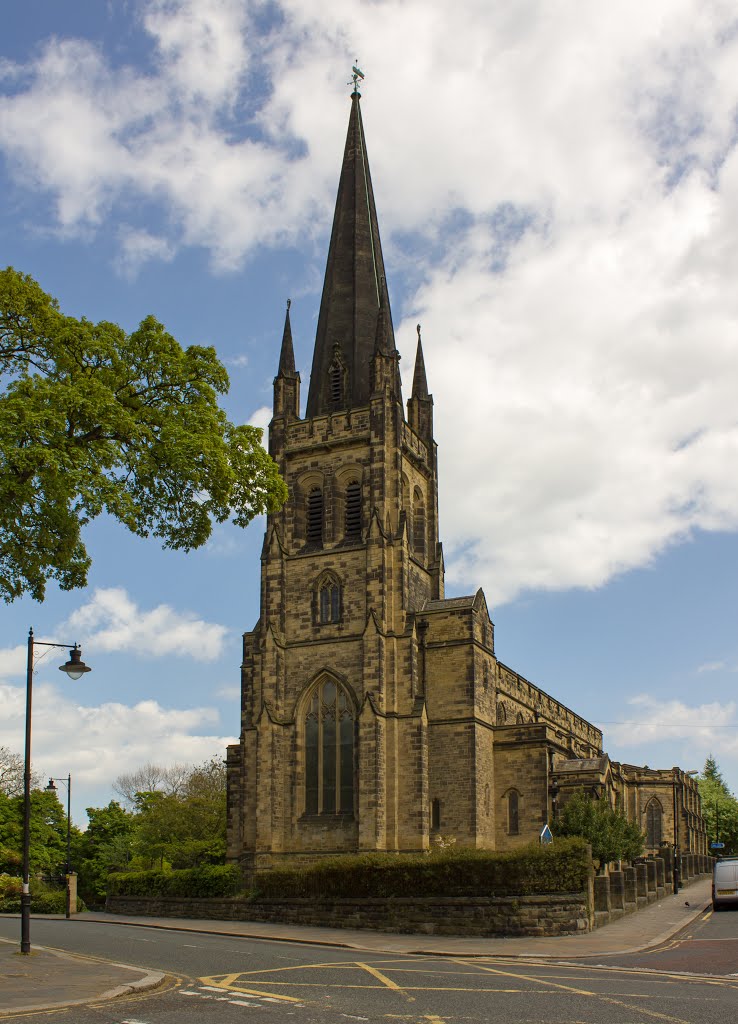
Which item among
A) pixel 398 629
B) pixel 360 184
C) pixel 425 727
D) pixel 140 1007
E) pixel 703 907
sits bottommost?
pixel 703 907

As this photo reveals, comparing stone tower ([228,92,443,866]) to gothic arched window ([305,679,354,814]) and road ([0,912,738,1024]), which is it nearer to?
gothic arched window ([305,679,354,814])

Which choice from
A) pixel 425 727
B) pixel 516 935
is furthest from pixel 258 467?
pixel 425 727

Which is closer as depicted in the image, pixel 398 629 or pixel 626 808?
pixel 398 629

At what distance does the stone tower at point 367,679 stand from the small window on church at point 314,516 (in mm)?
95

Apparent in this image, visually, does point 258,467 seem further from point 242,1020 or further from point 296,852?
point 296,852

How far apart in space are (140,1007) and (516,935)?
47.8 feet

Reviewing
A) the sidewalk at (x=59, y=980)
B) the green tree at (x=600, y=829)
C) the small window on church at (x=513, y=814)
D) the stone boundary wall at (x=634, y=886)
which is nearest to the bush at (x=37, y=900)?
the small window on church at (x=513, y=814)

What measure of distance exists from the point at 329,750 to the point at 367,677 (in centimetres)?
377

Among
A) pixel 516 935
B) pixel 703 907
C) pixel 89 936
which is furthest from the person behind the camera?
pixel 703 907

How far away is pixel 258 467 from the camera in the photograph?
63.8ft

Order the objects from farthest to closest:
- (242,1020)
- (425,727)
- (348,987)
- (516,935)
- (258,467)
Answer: (425,727)
(516,935)
(258,467)
(348,987)
(242,1020)

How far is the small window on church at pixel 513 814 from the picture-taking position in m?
45.2

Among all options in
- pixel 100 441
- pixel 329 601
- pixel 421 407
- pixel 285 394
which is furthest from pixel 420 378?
pixel 100 441

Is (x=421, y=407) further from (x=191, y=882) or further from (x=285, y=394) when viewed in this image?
(x=191, y=882)
